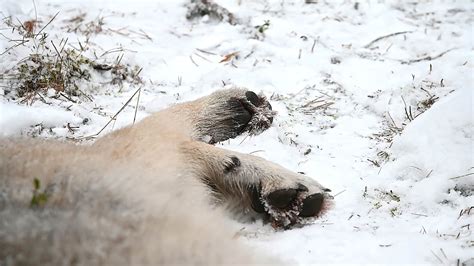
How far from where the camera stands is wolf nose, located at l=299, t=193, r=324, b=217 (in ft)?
10.5

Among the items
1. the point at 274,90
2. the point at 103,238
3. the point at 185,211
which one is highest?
the point at 103,238

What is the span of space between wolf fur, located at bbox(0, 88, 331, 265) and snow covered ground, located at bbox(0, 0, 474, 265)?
236 mm

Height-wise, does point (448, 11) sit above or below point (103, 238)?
below

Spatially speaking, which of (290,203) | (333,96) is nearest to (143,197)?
(290,203)

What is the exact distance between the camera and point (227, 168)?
10.9 ft

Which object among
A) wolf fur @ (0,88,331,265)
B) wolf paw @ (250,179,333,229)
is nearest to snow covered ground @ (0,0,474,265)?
wolf paw @ (250,179,333,229)

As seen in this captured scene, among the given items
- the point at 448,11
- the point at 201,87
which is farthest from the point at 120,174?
the point at 448,11

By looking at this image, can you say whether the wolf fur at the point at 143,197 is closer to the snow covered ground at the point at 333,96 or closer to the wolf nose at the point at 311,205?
the wolf nose at the point at 311,205

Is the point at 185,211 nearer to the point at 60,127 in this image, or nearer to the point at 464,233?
the point at 464,233

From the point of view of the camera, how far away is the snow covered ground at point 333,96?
125 inches

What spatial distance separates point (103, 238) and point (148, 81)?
3.19 meters

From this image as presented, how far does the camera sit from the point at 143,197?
238cm

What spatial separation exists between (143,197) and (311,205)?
1.18 metres

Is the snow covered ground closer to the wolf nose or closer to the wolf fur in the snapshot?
the wolf nose
